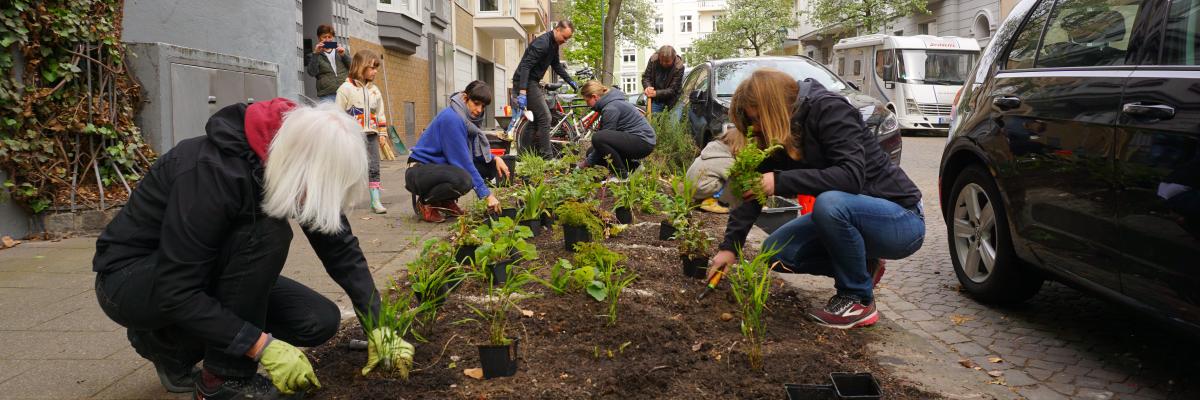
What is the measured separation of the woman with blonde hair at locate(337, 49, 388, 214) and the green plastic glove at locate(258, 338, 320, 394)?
16.5 ft

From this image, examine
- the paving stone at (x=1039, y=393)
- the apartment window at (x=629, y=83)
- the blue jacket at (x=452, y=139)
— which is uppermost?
the apartment window at (x=629, y=83)

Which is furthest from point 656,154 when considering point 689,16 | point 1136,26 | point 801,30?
point 689,16

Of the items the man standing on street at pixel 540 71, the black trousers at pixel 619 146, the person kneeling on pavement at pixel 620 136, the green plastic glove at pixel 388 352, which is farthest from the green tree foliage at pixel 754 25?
the green plastic glove at pixel 388 352

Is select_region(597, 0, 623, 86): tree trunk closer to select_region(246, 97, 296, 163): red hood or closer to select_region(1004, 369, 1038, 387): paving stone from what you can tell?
select_region(1004, 369, 1038, 387): paving stone

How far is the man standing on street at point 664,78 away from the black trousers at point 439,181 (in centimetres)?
516

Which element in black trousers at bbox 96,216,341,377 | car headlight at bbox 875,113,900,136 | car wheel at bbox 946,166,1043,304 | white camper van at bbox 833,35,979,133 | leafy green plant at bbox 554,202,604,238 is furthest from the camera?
white camper van at bbox 833,35,979,133

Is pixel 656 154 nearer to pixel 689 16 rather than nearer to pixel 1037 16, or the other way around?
pixel 1037 16

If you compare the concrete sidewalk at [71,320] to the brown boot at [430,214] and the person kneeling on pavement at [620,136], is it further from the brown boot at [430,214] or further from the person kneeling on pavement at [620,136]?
the person kneeling on pavement at [620,136]

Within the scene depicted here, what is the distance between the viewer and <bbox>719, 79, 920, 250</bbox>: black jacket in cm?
365

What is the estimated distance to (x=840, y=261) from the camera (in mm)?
3902

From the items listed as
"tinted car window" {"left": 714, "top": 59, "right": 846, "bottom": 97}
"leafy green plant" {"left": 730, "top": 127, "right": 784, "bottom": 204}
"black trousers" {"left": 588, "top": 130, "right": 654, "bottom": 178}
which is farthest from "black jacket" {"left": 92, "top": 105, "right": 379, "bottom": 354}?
"tinted car window" {"left": 714, "top": 59, "right": 846, "bottom": 97}

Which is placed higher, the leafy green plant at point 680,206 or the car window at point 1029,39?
the car window at point 1029,39

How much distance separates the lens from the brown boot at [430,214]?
7.14 m

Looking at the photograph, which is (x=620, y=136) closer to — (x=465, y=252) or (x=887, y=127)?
(x=887, y=127)
